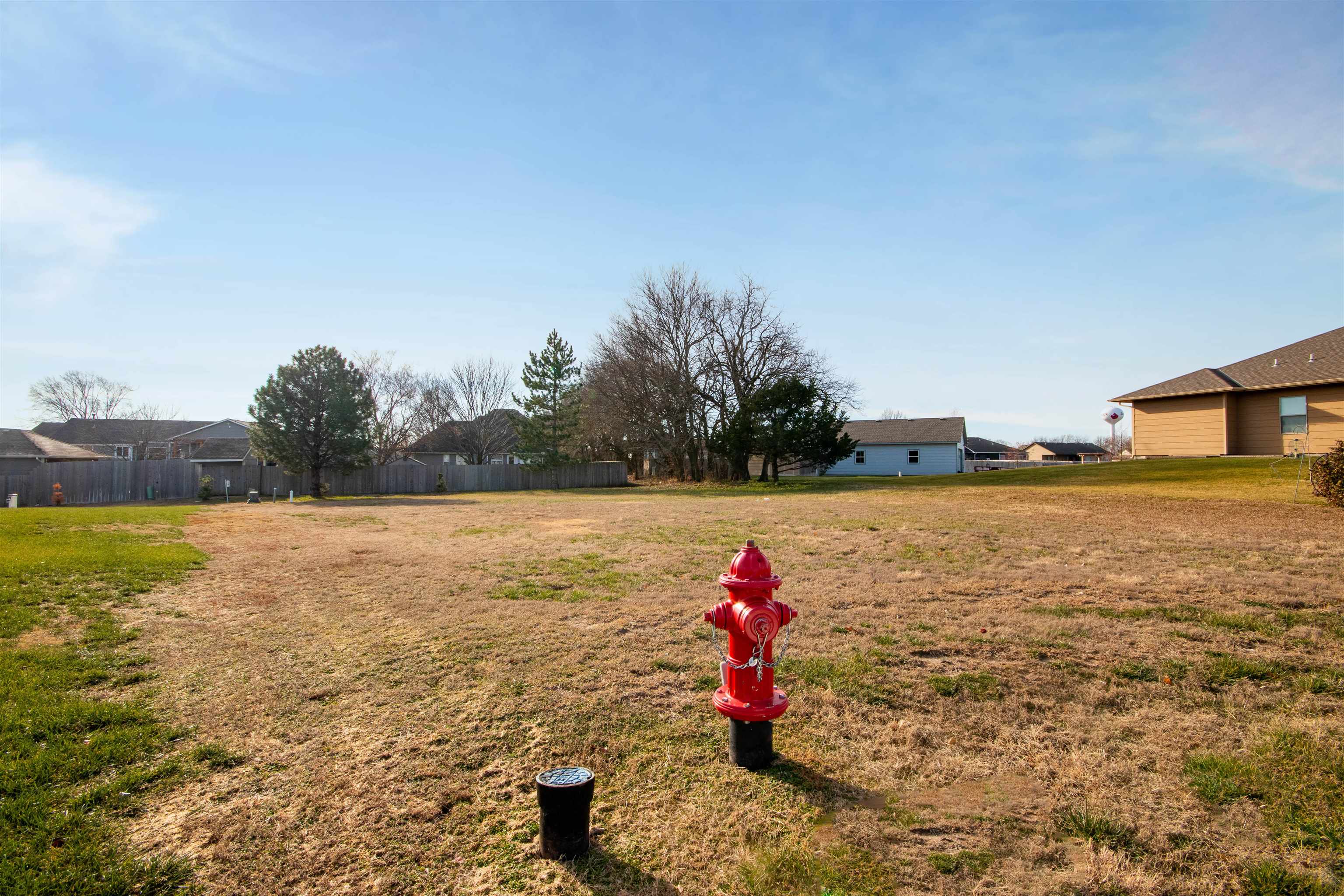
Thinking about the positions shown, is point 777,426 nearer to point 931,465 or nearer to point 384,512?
point 384,512

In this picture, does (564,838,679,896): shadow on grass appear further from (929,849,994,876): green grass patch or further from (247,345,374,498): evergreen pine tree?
(247,345,374,498): evergreen pine tree

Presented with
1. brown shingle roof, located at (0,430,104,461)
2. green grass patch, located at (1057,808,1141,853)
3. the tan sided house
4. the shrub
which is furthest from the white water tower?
brown shingle roof, located at (0,430,104,461)

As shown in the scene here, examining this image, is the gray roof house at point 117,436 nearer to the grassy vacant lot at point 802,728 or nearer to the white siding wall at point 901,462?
the white siding wall at point 901,462

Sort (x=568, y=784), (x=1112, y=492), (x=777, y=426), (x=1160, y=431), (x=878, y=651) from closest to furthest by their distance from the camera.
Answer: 1. (x=568, y=784)
2. (x=878, y=651)
3. (x=1112, y=492)
4. (x=1160, y=431)
5. (x=777, y=426)

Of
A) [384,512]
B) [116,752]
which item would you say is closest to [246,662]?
[116,752]

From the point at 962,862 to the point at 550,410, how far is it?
4175 cm

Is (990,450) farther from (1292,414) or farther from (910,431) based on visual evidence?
(1292,414)

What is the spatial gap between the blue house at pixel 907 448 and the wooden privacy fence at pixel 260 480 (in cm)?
1876

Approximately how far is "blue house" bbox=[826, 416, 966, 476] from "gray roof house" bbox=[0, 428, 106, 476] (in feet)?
156

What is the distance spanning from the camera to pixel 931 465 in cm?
4938

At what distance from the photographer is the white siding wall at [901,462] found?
1935 inches

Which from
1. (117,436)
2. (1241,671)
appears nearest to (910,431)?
(1241,671)

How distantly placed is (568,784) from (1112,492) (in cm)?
2084

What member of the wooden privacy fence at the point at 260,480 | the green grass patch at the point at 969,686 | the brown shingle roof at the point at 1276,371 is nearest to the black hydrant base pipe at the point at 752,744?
the green grass patch at the point at 969,686
